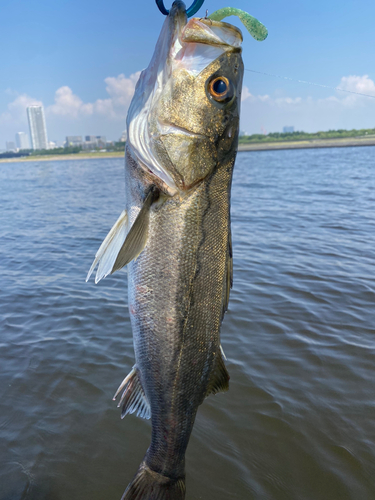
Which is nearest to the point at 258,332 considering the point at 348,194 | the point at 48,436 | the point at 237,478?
the point at 237,478

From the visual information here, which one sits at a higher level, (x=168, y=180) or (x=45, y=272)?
(x=168, y=180)

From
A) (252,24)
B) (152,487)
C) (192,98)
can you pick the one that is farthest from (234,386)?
(252,24)

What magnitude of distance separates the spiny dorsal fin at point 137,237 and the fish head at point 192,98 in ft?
0.48

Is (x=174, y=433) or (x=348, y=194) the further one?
(x=348, y=194)

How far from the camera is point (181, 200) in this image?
205 cm

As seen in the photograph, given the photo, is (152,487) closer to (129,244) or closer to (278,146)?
(129,244)

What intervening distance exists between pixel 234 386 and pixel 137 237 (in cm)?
312

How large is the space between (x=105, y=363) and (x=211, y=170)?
3686 millimetres

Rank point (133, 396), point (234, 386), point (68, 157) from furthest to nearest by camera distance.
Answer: point (68, 157) → point (234, 386) → point (133, 396)

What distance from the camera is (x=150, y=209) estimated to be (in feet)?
6.81

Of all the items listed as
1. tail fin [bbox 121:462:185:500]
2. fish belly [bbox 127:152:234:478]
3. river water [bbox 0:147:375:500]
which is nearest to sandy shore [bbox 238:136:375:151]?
river water [bbox 0:147:375:500]

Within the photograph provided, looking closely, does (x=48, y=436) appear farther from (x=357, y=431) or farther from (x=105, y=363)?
(x=357, y=431)

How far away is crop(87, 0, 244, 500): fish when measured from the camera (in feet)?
6.67

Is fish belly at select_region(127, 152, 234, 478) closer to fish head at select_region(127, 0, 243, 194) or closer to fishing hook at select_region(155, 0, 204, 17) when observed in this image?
fish head at select_region(127, 0, 243, 194)
